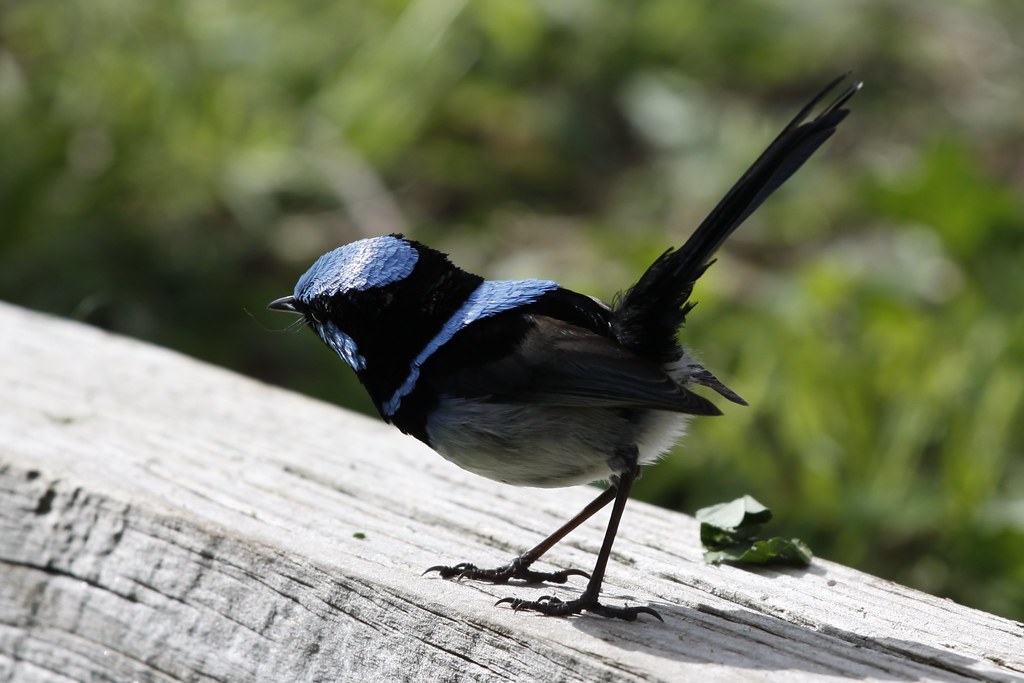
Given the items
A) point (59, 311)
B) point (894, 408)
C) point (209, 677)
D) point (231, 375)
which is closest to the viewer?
point (209, 677)

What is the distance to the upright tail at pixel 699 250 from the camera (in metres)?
2.53

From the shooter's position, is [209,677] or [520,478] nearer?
[209,677]

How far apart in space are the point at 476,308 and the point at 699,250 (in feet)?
1.61

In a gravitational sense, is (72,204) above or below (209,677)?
above

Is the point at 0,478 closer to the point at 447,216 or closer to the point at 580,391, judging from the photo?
the point at 580,391

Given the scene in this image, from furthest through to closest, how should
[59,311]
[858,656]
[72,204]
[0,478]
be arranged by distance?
1. [72,204]
2. [59,311]
3. [0,478]
4. [858,656]

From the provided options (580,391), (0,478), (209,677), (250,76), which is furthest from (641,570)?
(250,76)

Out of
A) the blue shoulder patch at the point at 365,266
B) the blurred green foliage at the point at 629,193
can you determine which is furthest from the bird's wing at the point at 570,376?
the blurred green foliage at the point at 629,193

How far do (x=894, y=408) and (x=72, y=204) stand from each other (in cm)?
409

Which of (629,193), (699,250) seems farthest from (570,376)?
(629,193)

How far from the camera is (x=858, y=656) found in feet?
7.06

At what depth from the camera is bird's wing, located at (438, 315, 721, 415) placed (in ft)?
8.33

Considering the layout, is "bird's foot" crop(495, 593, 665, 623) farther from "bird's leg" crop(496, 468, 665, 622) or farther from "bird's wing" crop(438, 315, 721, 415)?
"bird's wing" crop(438, 315, 721, 415)

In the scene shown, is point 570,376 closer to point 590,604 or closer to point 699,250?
point 699,250
